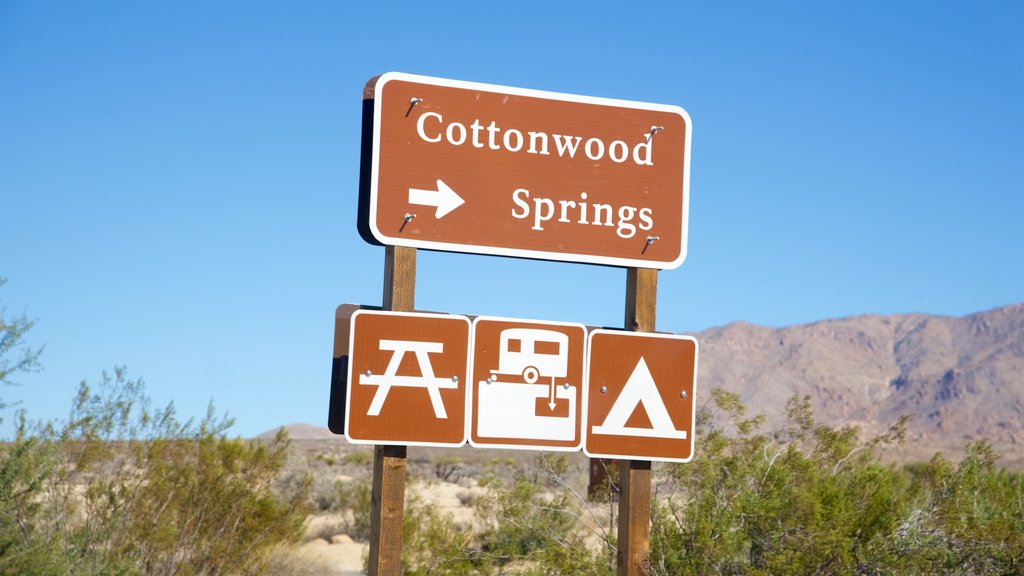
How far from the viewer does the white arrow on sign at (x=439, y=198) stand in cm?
685

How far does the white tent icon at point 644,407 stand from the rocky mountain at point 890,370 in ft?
300

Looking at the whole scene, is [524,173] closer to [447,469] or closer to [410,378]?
[410,378]

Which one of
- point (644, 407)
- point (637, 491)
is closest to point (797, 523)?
point (637, 491)

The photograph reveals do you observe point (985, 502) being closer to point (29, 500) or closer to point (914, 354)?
point (29, 500)

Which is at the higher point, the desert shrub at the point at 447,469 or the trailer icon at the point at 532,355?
the trailer icon at the point at 532,355

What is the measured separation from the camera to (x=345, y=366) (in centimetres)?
663

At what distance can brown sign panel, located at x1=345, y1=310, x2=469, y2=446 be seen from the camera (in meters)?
6.59

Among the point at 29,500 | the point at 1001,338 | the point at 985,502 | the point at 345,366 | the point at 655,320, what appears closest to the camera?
the point at 345,366

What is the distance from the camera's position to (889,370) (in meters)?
119

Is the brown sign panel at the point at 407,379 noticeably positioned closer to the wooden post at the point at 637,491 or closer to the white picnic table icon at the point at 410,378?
the white picnic table icon at the point at 410,378

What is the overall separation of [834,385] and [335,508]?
96789 mm

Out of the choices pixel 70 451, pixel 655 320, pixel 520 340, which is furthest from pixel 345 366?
pixel 70 451

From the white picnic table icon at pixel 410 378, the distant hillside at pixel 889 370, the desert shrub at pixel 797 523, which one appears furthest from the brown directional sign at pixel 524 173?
the distant hillside at pixel 889 370

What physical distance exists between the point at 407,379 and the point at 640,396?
142cm
